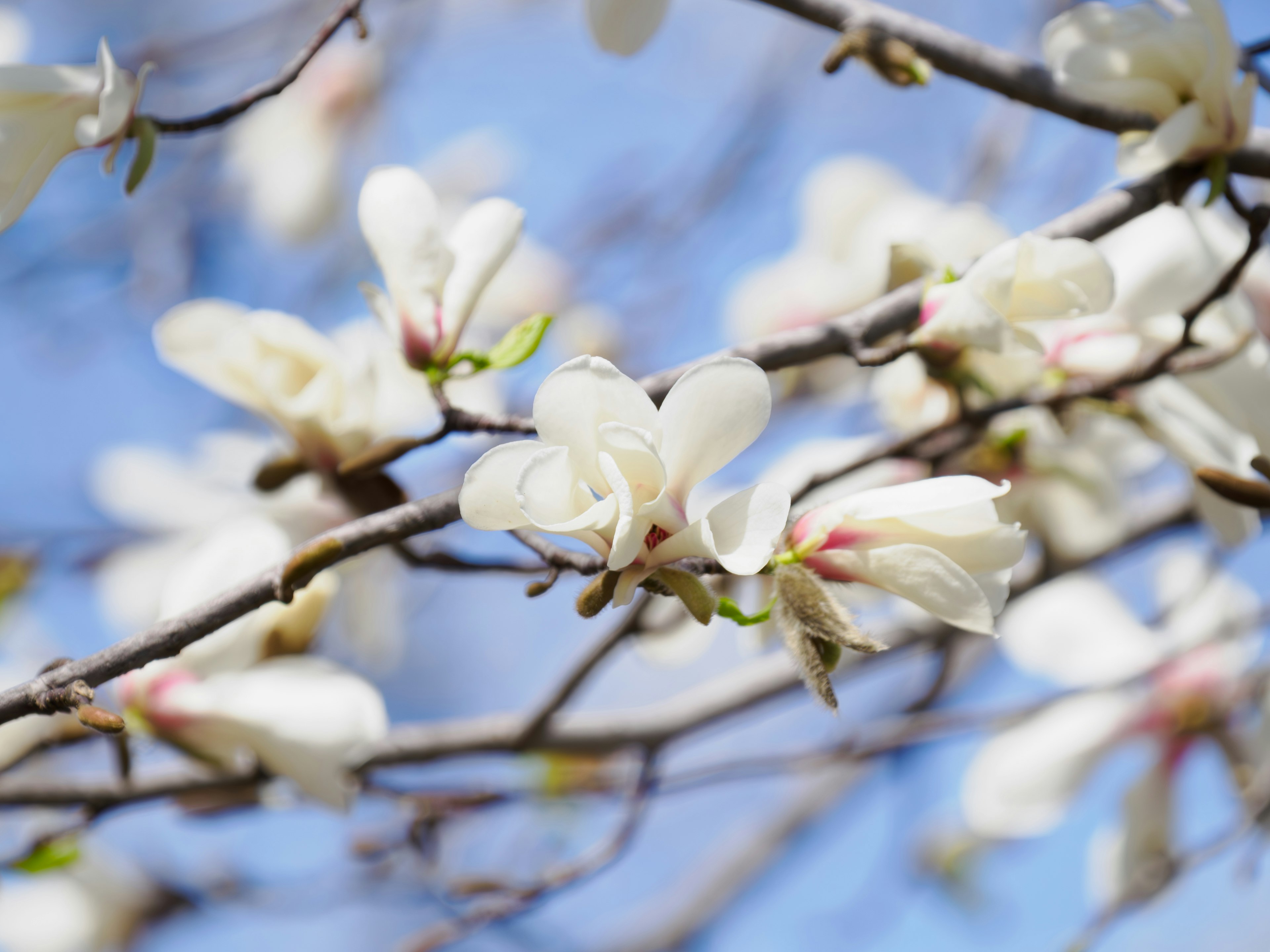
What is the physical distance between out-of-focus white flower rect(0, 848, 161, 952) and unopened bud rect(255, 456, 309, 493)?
2.47 feet

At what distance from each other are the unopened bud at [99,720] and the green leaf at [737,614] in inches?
10.7

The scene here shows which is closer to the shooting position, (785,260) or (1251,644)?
(1251,644)

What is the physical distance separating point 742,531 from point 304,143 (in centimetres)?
179

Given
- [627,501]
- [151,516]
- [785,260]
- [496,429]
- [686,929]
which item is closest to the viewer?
[627,501]

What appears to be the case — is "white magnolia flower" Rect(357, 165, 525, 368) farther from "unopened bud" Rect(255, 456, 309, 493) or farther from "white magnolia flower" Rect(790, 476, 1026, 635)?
"white magnolia flower" Rect(790, 476, 1026, 635)

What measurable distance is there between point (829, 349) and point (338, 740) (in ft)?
1.28

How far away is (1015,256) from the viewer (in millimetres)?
515

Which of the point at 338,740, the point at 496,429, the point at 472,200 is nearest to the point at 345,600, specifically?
the point at 338,740

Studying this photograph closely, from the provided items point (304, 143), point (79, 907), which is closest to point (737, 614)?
point (79, 907)

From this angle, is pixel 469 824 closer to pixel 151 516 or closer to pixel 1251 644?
pixel 151 516

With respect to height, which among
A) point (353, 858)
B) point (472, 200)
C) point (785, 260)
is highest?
point (785, 260)

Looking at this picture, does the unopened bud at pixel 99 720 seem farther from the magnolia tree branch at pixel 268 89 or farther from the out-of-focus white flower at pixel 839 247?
the out-of-focus white flower at pixel 839 247

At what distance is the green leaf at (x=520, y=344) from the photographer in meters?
0.61

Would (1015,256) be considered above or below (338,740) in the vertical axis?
above
